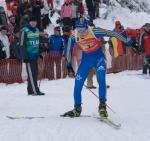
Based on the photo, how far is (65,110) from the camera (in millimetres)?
10891

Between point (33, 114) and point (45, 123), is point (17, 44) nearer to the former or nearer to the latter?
point (33, 114)

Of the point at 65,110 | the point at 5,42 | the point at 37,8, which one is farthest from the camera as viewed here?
the point at 37,8

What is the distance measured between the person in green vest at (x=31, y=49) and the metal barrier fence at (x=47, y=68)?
2.10 meters

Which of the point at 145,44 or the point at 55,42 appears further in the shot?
the point at 145,44

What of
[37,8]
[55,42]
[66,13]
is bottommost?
[55,42]

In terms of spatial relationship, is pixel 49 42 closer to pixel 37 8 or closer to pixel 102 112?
pixel 37 8

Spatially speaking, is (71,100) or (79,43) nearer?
(79,43)

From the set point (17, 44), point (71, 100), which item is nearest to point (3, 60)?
point (17, 44)

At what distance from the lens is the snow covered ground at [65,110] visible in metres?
8.14

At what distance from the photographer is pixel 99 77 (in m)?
9.48

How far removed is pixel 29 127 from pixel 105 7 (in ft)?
67.6

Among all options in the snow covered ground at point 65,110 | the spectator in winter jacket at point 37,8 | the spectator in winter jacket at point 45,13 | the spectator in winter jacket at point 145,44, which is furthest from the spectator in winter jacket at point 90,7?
the snow covered ground at point 65,110

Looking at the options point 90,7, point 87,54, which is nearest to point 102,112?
point 87,54

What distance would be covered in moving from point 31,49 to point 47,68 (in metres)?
3.99
